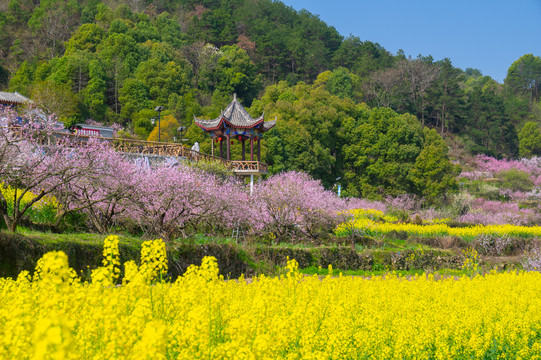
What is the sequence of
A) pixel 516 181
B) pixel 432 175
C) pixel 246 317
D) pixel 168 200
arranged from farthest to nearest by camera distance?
pixel 516 181 → pixel 432 175 → pixel 168 200 → pixel 246 317

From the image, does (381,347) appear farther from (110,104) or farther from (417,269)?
(110,104)

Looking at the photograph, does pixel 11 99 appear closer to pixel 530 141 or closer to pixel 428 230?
pixel 428 230

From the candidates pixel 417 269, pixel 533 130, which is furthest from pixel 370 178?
pixel 533 130

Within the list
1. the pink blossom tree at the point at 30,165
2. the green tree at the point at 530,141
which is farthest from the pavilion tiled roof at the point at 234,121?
the green tree at the point at 530,141

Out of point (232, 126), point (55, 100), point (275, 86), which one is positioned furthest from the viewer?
point (275, 86)

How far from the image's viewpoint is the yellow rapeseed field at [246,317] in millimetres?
2711

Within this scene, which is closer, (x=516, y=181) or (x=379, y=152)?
(x=379, y=152)

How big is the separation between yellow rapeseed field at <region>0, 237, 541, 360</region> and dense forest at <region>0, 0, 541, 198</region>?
27.0 metres

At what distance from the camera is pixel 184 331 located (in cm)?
323

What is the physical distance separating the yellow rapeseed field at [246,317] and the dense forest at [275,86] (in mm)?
26978

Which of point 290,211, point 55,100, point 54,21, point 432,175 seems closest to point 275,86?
point 432,175

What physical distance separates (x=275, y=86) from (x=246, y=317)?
41359 millimetres

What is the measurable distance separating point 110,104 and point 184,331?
44.4 metres

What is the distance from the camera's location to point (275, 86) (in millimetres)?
43375
